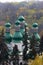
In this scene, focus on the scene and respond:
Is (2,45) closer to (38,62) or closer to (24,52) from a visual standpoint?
(24,52)

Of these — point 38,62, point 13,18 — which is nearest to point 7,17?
point 13,18

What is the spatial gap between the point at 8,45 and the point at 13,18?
5463 centimetres

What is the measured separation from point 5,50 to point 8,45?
11.3ft

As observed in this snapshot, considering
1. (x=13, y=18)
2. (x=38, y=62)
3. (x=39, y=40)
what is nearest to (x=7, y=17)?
(x=13, y=18)

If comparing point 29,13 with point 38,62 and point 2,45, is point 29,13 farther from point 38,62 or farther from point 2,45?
point 38,62

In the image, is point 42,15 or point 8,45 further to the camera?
point 42,15

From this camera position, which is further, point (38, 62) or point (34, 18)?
point (34, 18)

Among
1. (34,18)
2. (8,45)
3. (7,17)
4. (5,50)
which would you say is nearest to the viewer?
(5,50)

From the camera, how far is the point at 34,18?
295 feet

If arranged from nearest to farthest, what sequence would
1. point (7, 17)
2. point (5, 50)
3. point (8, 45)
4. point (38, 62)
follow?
point (38, 62)
point (5, 50)
point (8, 45)
point (7, 17)

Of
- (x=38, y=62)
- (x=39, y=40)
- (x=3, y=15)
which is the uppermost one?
(x=38, y=62)

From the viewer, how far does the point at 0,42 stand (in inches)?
1364

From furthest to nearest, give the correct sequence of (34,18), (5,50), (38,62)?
(34,18)
(5,50)
(38,62)

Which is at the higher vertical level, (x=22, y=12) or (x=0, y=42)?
(x=0, y=42)
